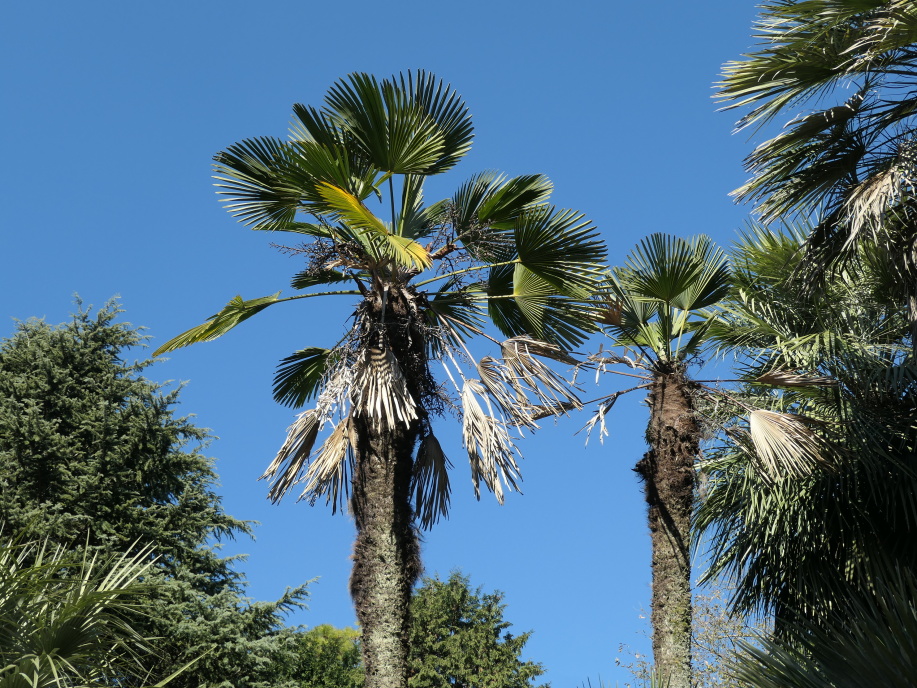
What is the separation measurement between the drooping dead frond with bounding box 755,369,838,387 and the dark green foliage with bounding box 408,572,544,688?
17052 mm

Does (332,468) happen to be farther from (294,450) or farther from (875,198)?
(875,198)

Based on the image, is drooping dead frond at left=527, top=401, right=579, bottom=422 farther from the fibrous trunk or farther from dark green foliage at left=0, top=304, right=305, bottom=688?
dark green foliage at left=0, top=304, right=305, bottom=688

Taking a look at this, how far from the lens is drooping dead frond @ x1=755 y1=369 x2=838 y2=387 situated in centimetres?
948

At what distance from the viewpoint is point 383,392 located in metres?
8.33

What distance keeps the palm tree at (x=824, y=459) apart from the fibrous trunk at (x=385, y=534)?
310cm

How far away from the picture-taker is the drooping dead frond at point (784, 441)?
28.9 feet

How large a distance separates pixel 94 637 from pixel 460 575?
2053cm

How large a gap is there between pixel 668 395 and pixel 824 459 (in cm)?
150

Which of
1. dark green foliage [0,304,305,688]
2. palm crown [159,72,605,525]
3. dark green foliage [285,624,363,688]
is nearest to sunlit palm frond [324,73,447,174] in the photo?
palm crown [159,72,605,525]

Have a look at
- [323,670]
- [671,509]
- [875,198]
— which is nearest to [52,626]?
[671,509]

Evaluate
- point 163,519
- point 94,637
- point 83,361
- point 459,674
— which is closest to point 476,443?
point 94,637

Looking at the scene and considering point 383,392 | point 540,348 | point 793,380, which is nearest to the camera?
point 383,392

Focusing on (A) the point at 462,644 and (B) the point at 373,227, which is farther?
(A) the point at 462,644

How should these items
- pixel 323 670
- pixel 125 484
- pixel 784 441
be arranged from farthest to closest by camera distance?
pixel 323 670 → pixel 125 484 → pixel 784 441
